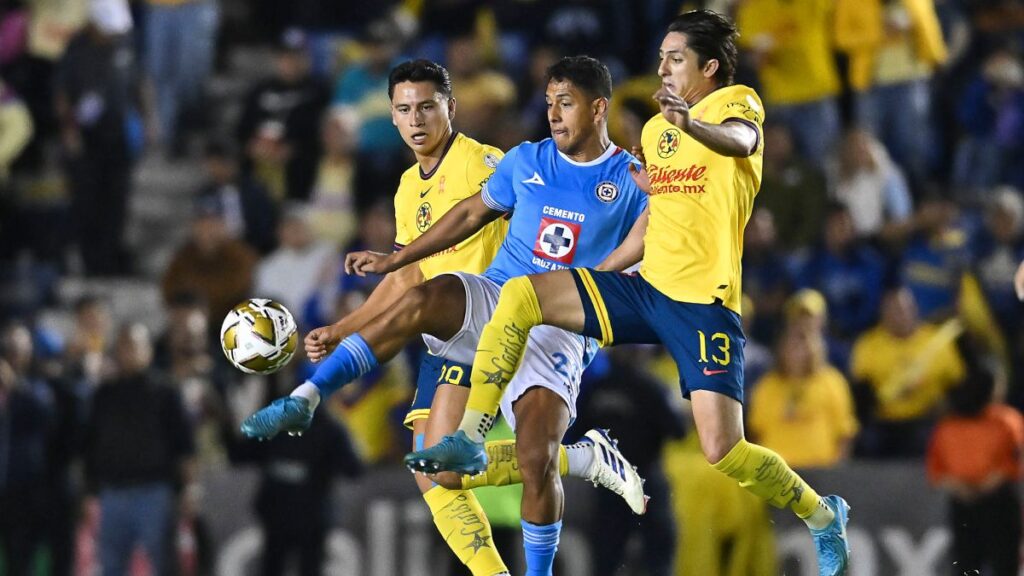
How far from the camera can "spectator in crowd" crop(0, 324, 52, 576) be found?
46.4 ft

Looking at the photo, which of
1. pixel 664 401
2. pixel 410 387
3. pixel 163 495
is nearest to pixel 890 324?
pixel 664 401

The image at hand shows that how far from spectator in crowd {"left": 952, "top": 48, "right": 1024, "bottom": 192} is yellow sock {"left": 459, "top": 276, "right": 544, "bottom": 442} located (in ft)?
25.6

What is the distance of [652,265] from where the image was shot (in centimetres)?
889

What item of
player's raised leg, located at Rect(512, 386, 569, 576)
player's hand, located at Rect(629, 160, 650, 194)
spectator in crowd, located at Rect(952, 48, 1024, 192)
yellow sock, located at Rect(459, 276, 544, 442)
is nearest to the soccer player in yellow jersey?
yellow sock, located at Rect(459, 276, 544, 442)

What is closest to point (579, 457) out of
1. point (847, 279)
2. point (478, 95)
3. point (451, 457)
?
point (451, 457)

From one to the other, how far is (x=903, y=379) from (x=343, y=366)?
6.03 metres

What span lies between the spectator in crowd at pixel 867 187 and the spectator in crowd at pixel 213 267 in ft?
15.5

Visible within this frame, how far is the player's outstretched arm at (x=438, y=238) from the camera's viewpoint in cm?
936

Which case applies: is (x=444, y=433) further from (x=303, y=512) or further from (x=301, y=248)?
A: (x=301, y=248)

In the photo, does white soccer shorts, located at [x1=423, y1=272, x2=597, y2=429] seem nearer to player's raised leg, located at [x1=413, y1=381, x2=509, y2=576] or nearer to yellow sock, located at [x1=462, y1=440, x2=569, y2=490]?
player's raised leg, located at [x1=413, y1=381, x2=509, y2=576]

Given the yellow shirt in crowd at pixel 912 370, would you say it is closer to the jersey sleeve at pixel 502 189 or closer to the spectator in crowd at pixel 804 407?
the spectator in crowd at pixel 804 407

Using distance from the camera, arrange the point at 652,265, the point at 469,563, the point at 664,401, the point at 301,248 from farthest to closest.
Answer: the point at 301,248 → the point at 664,401 → the point at 469,563 → the point at 652,265

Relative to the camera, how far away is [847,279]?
48.0 feet

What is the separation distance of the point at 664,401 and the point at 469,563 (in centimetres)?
381
